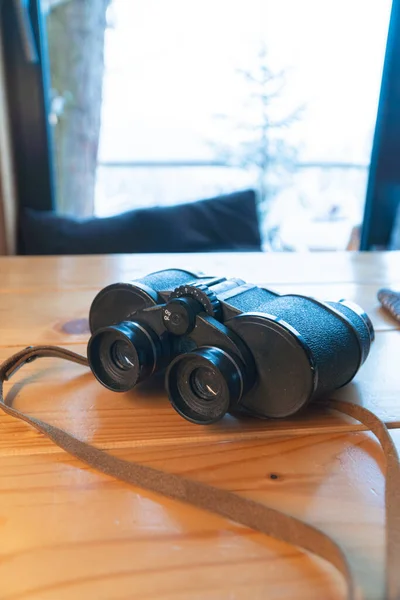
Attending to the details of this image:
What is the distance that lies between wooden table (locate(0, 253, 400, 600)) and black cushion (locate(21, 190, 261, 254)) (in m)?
0.93

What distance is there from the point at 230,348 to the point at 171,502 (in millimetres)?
151

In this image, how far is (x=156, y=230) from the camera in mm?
1676

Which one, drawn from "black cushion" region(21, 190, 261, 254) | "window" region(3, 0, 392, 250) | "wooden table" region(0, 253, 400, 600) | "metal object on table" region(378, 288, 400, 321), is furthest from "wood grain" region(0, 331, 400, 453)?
"window" region(3, 0, 392, 250)

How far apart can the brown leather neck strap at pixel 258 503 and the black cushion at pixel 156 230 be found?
1128mm

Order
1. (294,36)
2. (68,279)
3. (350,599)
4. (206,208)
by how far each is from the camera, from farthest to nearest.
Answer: (294,36), (206,208), (68,279), (350,599)

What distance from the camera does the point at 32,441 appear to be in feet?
1.69

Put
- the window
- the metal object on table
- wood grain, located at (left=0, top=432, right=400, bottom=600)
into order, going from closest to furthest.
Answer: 1. wood grain, located at (left=0, top=432, right=400, bottom=600)
2. the metal object on table
3. the window

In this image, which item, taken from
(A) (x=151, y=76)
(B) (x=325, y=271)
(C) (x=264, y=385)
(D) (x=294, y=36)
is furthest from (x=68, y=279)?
(D) (x=294, y=36)

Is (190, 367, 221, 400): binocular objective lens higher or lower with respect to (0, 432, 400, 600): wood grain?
higher

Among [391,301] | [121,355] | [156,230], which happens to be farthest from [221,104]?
[121,355]

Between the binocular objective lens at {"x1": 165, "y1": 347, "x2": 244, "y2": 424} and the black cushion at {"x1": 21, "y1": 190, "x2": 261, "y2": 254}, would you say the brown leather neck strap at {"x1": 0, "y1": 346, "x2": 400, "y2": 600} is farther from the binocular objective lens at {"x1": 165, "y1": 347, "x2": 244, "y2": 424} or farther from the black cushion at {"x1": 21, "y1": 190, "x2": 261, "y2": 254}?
the black cushion at {"x1": 21, "y1": 190, "x2": 261, "y2": 254}

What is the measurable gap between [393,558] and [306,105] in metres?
2.06

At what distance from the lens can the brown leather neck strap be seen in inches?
15.0

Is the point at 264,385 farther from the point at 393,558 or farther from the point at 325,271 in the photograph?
the point at 325,271
